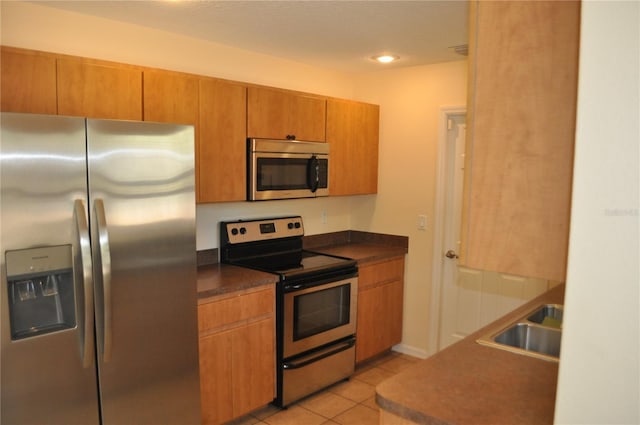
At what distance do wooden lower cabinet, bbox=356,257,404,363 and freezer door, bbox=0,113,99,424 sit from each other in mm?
2217

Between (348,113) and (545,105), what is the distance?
3050 mm

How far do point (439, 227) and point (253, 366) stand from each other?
1932 mm

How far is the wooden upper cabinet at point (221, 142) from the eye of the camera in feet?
9.86

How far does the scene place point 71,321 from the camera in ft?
6.87

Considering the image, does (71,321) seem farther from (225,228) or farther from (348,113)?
(348,113)

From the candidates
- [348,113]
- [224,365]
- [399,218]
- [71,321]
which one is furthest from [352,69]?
[71,321]

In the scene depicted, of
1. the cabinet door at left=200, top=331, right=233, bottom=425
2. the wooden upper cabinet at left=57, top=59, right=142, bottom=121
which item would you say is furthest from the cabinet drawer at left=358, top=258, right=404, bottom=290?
the wooden upper cabinet at left=57, top=59, right=142, bottom=121

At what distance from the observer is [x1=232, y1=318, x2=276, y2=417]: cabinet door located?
3.00 meters

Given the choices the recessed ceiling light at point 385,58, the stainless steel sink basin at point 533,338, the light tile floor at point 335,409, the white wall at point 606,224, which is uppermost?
the recessed ceiling light at point 385,58

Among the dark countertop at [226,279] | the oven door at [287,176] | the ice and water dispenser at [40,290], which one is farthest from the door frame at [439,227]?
the ice and water dispenser at [40,290]

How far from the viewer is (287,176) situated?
11.6 feet

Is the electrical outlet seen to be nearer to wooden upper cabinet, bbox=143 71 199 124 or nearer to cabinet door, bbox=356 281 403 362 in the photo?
cabinet door, bbox=356 281 403 362

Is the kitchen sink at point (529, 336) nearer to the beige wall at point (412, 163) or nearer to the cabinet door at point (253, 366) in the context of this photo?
the cabinet door at point (253, 366)

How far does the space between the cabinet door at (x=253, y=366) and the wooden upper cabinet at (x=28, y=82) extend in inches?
63.8
